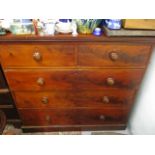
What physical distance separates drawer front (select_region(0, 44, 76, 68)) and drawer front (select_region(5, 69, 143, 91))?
2.4 inches

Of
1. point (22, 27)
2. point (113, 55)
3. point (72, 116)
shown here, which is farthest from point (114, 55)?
point (72, 116)

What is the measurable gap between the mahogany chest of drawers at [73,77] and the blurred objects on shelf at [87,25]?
0.05 meters

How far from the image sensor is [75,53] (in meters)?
0.92

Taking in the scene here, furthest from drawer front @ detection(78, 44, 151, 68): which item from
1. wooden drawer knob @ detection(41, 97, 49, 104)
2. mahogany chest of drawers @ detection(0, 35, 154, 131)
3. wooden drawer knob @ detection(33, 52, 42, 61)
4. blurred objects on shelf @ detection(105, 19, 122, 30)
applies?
wooden drawer knob @ detection(41, 97, 49, 104)

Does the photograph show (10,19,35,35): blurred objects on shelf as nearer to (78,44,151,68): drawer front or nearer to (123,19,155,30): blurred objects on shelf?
(78,44,151,68): drawer front

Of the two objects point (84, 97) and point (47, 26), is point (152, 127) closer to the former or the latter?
point (84, 97)

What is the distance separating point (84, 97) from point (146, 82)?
46 centimetres

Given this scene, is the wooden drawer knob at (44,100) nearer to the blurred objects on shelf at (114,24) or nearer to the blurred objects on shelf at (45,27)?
the blurred objects on shelf at (45,27)

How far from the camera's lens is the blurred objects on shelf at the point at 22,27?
2.82 ft

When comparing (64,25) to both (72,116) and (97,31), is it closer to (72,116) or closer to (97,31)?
(97,31)

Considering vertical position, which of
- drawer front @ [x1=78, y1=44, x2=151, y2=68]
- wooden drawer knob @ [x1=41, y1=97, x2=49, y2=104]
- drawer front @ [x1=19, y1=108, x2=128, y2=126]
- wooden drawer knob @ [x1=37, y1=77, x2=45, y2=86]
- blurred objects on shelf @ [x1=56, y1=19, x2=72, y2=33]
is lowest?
drawer front @ [x1=19, y1=108, x2=128, y2=126]

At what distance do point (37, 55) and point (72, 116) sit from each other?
0.62 meters

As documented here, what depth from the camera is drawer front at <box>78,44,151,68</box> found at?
91cm
